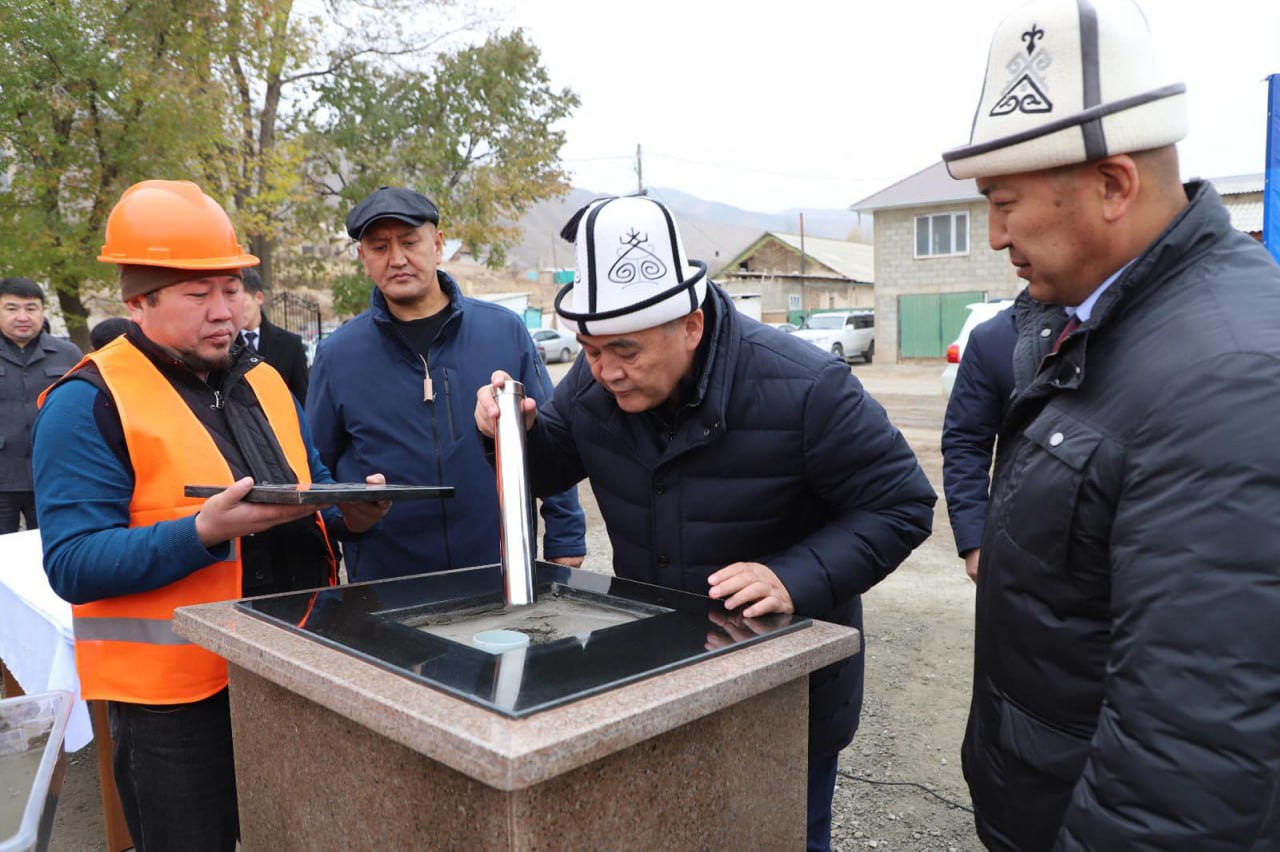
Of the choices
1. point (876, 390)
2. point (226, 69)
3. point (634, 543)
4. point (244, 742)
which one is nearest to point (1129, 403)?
point (634, 543)

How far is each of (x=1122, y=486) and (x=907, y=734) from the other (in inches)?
114

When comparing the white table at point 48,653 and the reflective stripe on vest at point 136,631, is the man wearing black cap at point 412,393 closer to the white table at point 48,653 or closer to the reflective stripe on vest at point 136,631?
the white table at point 48,653

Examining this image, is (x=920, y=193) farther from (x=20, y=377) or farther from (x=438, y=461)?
(x=438, y=461)

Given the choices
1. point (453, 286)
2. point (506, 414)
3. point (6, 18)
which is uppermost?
point (6, 18)

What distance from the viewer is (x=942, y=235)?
24.1 m

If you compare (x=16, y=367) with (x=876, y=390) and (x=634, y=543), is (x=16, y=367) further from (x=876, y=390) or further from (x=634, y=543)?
(x=876, y=390)

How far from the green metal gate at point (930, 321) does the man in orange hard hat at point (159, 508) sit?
22.7 m

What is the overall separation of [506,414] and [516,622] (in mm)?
434

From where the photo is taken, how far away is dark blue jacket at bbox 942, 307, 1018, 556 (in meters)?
2.97

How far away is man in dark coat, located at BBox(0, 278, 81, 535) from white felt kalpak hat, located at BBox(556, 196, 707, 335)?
14.6 feet

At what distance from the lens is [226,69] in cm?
1148

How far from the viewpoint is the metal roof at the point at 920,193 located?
23395 millimetres

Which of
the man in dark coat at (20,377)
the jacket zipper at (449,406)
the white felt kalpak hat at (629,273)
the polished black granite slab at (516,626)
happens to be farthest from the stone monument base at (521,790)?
the man in dark coat at (20,377)

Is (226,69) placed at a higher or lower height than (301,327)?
higher
